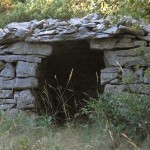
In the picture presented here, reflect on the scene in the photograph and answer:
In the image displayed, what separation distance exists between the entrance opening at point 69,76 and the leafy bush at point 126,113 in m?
2.15

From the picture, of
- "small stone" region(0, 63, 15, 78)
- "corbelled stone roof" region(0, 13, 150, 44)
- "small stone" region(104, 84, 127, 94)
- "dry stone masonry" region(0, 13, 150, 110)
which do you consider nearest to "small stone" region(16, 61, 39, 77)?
"dry stone masonry" region(0, 13, 150, 110)

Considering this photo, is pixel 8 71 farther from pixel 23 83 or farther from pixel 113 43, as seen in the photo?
pixel 113 43

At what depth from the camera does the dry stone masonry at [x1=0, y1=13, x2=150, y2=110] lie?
666cm

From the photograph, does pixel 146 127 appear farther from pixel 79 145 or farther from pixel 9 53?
pixel 9 53

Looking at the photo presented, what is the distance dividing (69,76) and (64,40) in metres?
1.87

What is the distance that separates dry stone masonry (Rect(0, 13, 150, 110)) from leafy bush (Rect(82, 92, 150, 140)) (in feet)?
2.48

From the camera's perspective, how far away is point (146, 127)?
533 cm

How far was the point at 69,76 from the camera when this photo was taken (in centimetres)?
870

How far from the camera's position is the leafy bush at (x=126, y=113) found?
5320 mm

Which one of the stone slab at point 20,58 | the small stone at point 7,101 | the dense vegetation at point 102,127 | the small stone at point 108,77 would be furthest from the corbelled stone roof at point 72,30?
the small stone at point 7,101

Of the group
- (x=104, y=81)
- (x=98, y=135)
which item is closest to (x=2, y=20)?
(x=104, y=81)

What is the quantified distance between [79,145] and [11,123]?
4.90 feet

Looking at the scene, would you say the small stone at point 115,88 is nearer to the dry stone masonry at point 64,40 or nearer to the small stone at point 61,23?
the dry stone masonry at point 64,40

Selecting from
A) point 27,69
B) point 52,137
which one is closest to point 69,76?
point 27,69
